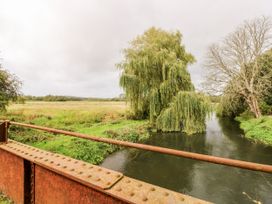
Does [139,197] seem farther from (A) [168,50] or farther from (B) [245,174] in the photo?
(A) [168,50]

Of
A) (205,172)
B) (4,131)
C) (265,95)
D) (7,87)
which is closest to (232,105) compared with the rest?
(265,95)

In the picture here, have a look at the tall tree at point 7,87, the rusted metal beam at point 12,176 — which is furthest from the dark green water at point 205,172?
the tall tree at point 7,87

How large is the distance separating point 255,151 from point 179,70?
690 centimetres

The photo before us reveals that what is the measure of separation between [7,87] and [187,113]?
35.0 feet

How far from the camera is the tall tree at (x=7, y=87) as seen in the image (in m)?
10.1

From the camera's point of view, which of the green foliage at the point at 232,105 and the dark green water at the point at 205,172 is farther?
the green foliage at the point at 232,105

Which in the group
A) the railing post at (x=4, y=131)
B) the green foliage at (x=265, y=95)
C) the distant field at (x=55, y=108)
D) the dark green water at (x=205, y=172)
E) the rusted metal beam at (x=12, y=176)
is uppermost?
the green foliage at (x=265, y=95)

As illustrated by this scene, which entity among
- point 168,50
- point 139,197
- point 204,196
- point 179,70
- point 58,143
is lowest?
point 204,196

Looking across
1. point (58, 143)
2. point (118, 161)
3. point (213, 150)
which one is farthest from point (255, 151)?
point (58, 143)

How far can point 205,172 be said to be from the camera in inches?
282

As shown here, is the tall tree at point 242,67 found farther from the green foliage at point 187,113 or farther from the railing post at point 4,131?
the railing post at point 4,131

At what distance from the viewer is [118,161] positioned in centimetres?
834

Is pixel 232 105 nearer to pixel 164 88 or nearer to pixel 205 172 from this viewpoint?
pixel 164 88

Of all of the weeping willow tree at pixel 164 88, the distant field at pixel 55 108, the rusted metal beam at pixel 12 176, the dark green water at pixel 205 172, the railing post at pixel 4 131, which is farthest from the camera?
the distant field at pixel 55 108
